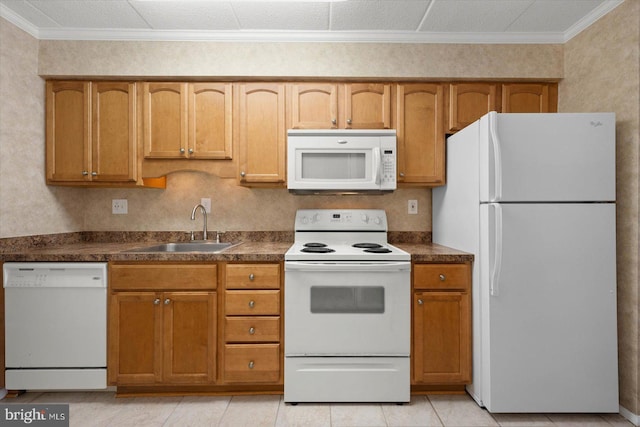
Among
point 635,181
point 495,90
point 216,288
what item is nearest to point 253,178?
point 216,288

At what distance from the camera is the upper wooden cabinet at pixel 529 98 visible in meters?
2.72

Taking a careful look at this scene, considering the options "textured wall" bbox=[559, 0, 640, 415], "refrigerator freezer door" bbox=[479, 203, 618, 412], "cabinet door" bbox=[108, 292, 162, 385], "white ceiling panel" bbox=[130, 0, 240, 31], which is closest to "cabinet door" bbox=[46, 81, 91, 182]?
"white ceiling panel" bbox=[130, 0, 240, 31]

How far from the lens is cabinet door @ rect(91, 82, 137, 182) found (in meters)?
2.70

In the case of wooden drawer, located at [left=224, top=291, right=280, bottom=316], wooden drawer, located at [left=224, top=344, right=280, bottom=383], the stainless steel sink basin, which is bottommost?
wooden drawer, located at [left=224, top=344, right=280, bottom=383]

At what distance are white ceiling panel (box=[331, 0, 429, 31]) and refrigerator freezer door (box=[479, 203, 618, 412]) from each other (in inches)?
53.0

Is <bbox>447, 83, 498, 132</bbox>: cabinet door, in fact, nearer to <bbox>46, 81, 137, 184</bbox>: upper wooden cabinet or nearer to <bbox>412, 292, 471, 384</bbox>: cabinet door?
<bbox>412, 292, 471, 384</bbox>: cabinet door

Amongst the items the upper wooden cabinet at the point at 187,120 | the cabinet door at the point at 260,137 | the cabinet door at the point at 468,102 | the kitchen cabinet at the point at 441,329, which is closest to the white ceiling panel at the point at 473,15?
the cabinet door at the point at 468,102

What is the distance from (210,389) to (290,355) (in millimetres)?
581

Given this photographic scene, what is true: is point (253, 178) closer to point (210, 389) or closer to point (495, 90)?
point (210, 389)

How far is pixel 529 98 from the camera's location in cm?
272

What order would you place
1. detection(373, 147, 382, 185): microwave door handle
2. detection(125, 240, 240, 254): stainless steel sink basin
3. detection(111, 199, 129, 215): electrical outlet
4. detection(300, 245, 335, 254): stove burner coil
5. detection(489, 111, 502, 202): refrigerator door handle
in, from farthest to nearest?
detection(111, 199, 129, 215): electrical outlet → detection(125, 240, 240, 254): stainless steel sink basin → detection(373, 147, 382, 185): microwave door handle → detection(300, 245, 335, 254): stove burner coil → detection(489, 111, 502, 202): refrigerator door handle

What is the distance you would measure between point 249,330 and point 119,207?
159 centimetres

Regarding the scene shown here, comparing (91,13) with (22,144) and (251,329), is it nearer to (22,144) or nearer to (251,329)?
(22,144)

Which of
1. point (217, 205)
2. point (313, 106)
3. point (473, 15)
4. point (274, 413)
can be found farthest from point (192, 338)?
point (473, 15)
